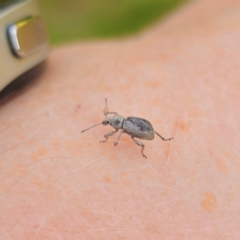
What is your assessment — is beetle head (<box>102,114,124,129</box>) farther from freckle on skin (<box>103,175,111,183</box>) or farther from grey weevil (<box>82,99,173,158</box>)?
freckle on skin (<box>103,175,111,183</box>)

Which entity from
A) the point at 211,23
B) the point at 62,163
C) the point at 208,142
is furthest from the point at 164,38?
the point at 62,163

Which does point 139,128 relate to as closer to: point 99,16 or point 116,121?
point 116,121

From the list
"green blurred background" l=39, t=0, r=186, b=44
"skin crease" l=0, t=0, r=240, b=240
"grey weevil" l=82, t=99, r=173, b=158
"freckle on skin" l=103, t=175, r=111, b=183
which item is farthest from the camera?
"green blurred background" l=39, t=0, r=186, b=44

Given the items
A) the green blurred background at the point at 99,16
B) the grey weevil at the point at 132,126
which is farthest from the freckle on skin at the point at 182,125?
the green blurred background at the point at 99,16

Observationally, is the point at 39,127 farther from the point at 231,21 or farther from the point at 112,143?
the point at 231,21

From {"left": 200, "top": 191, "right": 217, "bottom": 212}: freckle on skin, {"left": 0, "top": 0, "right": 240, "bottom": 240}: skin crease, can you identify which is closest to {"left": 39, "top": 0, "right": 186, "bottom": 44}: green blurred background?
{"left": 0, "top": 0, "right": 240, "bottom": 240}: skin crease

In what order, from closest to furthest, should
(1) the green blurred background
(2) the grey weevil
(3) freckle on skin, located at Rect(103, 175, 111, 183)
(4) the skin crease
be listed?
(4) the skin crease → (3) freckle on skin, located at Rect(103, 175, 111, 183) → (2) the grey weevil → (1) the green blurred background

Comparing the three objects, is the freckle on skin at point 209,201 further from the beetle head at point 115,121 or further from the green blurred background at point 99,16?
the green blurred background at point 99,16
